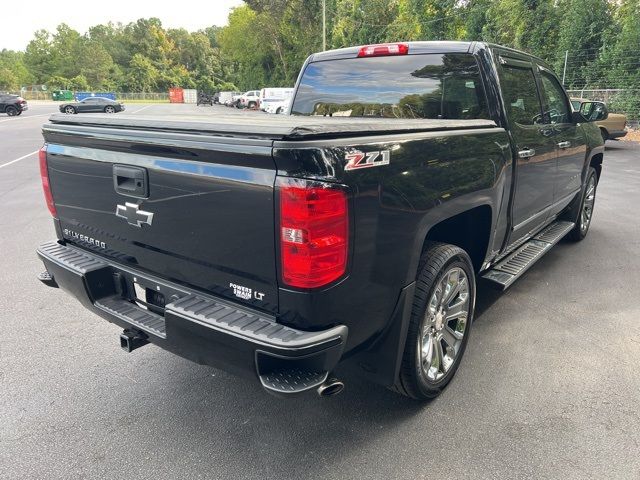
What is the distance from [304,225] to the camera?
77.6 inches

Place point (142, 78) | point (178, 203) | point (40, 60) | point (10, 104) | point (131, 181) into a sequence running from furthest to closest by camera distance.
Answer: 1. point (40, 60)
2. point (142, 78)
3. point (10, 104)
4. point (131, 181)
5. point (178, 203)

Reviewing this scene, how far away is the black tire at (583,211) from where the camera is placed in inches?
227

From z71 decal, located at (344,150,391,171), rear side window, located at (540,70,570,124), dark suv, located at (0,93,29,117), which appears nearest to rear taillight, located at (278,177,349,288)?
z71 decal, located at (344,150,391,171)

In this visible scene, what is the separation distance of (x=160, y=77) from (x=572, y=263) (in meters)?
101

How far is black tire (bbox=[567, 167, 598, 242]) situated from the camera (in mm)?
5773

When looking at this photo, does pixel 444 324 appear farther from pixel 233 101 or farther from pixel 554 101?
pixel 233 101

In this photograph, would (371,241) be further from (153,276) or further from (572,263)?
(572,263)

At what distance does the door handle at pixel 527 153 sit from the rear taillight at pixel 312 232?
2.10m

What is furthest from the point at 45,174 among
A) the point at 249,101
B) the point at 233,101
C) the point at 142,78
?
the point at 142,78

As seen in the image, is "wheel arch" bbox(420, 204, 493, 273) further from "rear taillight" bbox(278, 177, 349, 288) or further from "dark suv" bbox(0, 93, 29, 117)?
"dark suv" bbox(0, 93, 29, 117)

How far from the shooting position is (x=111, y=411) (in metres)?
2.92

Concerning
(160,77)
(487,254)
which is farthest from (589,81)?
(160,77)

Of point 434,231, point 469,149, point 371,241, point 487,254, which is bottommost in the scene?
point 487,254

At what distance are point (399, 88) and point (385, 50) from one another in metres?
0.34
